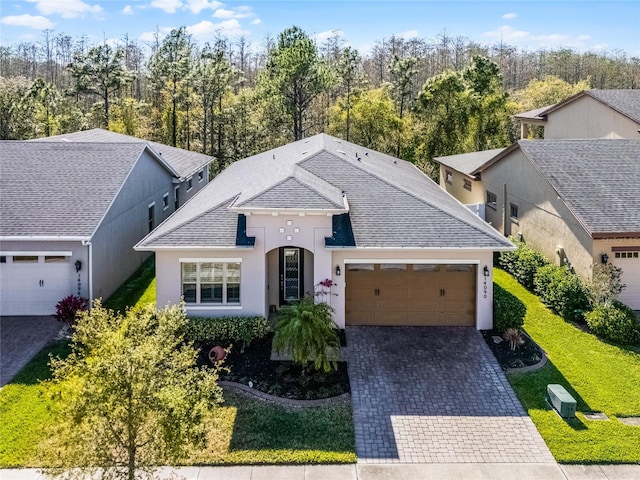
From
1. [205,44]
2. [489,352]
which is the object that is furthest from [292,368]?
[205,44]

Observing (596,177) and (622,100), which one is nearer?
(596,177)

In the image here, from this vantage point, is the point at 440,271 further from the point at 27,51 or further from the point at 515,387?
the point at 27,51

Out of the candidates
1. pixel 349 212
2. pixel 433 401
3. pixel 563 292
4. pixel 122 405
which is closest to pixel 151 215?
pixel 349 212

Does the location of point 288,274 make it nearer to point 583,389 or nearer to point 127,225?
point 127,225

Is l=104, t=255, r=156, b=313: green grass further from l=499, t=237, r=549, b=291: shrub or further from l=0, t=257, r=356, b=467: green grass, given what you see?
l=499, t=237, r=549, b=291: shrub

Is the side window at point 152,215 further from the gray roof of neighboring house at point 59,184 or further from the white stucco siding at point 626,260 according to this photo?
the white stucco siding at point 626,260

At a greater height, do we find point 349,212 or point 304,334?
point 349,212
